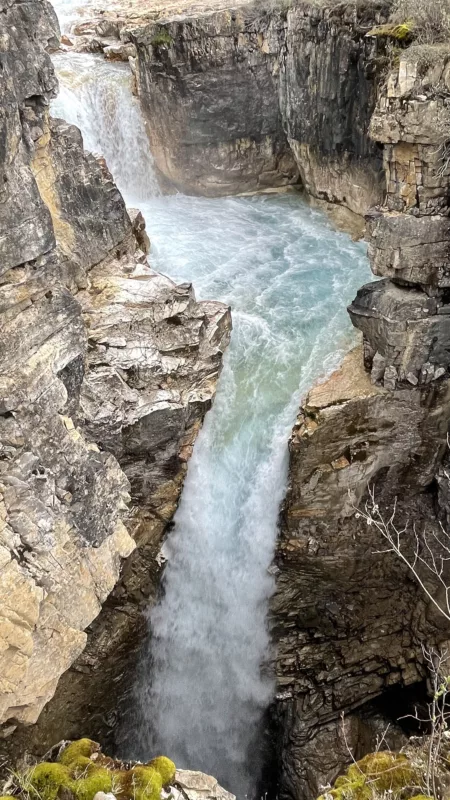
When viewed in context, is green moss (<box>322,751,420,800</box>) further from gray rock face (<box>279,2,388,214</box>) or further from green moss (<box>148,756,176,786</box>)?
gray rock face (<box>279,2,388,214</box>)

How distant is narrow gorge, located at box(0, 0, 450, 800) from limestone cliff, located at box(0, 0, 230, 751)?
40 millimetres

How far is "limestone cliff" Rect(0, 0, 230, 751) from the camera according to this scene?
26.4 ft

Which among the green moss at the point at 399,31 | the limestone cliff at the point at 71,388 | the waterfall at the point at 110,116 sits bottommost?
the limestone cliff at the point at 71,388

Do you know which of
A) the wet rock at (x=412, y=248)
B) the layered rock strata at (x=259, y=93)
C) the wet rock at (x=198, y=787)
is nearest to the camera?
the wet rock at (x=198, y=787)

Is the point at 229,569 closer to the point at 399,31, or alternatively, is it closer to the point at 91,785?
the point at 91,785

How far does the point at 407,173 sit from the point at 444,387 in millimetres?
3818

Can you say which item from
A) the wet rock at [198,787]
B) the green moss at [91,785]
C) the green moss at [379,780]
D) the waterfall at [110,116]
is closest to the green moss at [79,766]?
the green moss at [91,785]

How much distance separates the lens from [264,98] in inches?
701

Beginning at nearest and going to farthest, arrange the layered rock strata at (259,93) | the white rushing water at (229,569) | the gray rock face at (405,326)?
1. the gray rock face at (405,326)
2. the white rushing water at (229,569)
3. the layered rock strata at (259,93)

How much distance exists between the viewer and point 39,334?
8.92 m

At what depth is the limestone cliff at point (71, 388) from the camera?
317 inches

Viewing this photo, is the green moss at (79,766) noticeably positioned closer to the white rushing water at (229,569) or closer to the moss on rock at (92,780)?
the moss on rock at (92,780)

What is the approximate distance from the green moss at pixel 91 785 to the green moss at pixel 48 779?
0.44ft

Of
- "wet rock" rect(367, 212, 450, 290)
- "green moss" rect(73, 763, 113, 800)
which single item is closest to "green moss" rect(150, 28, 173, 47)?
"wet rock" rect(367, 212, 450, 290)
